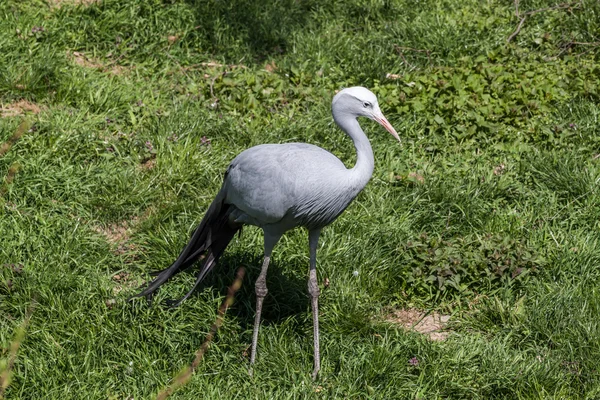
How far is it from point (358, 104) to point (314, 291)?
103cm

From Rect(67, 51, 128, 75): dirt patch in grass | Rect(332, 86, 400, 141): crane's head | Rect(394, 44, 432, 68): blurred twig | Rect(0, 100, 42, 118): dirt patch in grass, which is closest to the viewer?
Rect(332, 86, 400, 141): crane's head

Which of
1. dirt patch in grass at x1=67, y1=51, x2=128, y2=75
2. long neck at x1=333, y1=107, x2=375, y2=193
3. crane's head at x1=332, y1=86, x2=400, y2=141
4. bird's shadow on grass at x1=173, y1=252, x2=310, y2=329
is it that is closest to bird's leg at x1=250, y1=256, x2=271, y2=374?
bird's shadow on grass at x1=173, y1=252, x2=310, y2=329

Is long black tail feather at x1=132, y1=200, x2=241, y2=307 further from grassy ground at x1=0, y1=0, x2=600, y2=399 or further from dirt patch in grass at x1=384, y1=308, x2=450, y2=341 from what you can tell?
dirt patch in grass at x1=384, y1=308, x2=450, y2=341

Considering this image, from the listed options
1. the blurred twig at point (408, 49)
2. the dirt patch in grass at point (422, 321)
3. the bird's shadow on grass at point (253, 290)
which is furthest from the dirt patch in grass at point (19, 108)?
the dirt patch in grass at point (422, 321)

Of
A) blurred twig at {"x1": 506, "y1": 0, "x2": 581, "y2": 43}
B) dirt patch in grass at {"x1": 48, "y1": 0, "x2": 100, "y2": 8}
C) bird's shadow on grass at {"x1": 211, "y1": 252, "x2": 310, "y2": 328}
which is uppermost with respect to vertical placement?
dirt patch in grass at {"x1": 48, "y1": 0, "x2": 100, "y2": 8}

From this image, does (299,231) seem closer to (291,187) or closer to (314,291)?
(314,291)

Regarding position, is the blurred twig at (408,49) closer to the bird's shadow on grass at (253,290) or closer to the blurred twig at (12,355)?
the bird's shadow on grass at (253,290)

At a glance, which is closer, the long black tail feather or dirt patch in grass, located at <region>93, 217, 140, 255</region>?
the long black tail feather

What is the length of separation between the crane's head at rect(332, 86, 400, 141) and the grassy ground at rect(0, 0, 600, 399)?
100cm

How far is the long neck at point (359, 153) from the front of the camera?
4.08 metres

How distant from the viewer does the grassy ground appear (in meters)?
4.26

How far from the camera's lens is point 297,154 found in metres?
4.21

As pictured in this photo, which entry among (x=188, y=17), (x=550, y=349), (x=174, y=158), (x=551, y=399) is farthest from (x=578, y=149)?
(x=188, y=17)

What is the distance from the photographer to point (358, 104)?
422 centimetres
